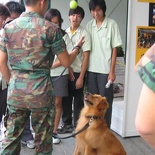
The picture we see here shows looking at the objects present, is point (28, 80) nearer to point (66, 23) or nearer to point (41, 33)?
point (41, 33)

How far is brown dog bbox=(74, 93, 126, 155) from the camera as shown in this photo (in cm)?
242

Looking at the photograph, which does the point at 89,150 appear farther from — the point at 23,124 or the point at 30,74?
the point at 30,74

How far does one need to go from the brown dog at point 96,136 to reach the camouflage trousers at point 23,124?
0.58 metres

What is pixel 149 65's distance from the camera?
716 mm

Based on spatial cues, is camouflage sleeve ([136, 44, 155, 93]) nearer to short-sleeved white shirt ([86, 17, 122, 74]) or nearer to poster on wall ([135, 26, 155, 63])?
short-sleeved white shirt ([86, 17, 122, 74])

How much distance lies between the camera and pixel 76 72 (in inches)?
127

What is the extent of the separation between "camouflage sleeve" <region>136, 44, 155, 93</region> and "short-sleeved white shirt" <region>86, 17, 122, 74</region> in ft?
7.29

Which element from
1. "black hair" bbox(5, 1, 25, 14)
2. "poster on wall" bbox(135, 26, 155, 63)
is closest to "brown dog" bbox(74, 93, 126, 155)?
"poster on wall" bbox(135, 26, 155, 63)

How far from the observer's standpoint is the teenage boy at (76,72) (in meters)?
3.07

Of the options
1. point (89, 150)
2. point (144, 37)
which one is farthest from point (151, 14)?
point (89, 150)

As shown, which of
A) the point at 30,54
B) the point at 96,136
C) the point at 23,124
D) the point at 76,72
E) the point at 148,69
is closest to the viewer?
the point at 148,69

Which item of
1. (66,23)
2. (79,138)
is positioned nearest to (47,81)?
(79,138)

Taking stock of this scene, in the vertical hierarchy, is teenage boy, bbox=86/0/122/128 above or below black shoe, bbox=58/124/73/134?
above

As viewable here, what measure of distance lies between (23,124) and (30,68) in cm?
49
